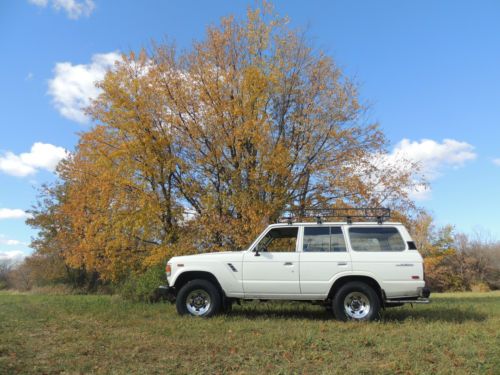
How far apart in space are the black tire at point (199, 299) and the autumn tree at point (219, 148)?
5454mm

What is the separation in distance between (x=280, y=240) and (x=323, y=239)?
915 millimetres

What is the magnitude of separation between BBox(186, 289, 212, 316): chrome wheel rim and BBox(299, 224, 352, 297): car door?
198 centimetres

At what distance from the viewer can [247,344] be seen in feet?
20.6

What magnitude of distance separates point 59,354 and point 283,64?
12868 mm

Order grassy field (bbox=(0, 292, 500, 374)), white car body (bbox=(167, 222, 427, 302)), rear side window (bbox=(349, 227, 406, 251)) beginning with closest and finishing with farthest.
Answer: grassy field (bbox=(0, 292, 500, 374))
white car body (bbox=(167, 222, 427, 302))
rear side window (bbox=(349, 227, 406, 251))

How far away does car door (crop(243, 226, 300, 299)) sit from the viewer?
846 centimetres

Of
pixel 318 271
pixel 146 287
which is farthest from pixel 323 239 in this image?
pixel 146 287

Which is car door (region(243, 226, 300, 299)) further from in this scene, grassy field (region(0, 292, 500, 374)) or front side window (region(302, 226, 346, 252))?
grassy field (region(0, 292, 500, 374))

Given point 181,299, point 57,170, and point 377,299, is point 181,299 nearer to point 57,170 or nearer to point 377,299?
point 377,299

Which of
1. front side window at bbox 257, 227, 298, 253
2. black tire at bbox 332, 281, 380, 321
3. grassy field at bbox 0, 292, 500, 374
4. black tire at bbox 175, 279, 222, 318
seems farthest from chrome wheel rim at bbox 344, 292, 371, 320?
black tire at bbox 175, 279, 222, 318

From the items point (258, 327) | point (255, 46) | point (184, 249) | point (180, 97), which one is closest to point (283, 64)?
point (255, 46)

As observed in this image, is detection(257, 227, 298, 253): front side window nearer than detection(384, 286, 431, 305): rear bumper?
No

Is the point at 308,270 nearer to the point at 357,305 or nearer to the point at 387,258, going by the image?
the point at 357,305

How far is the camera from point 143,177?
1555cm
